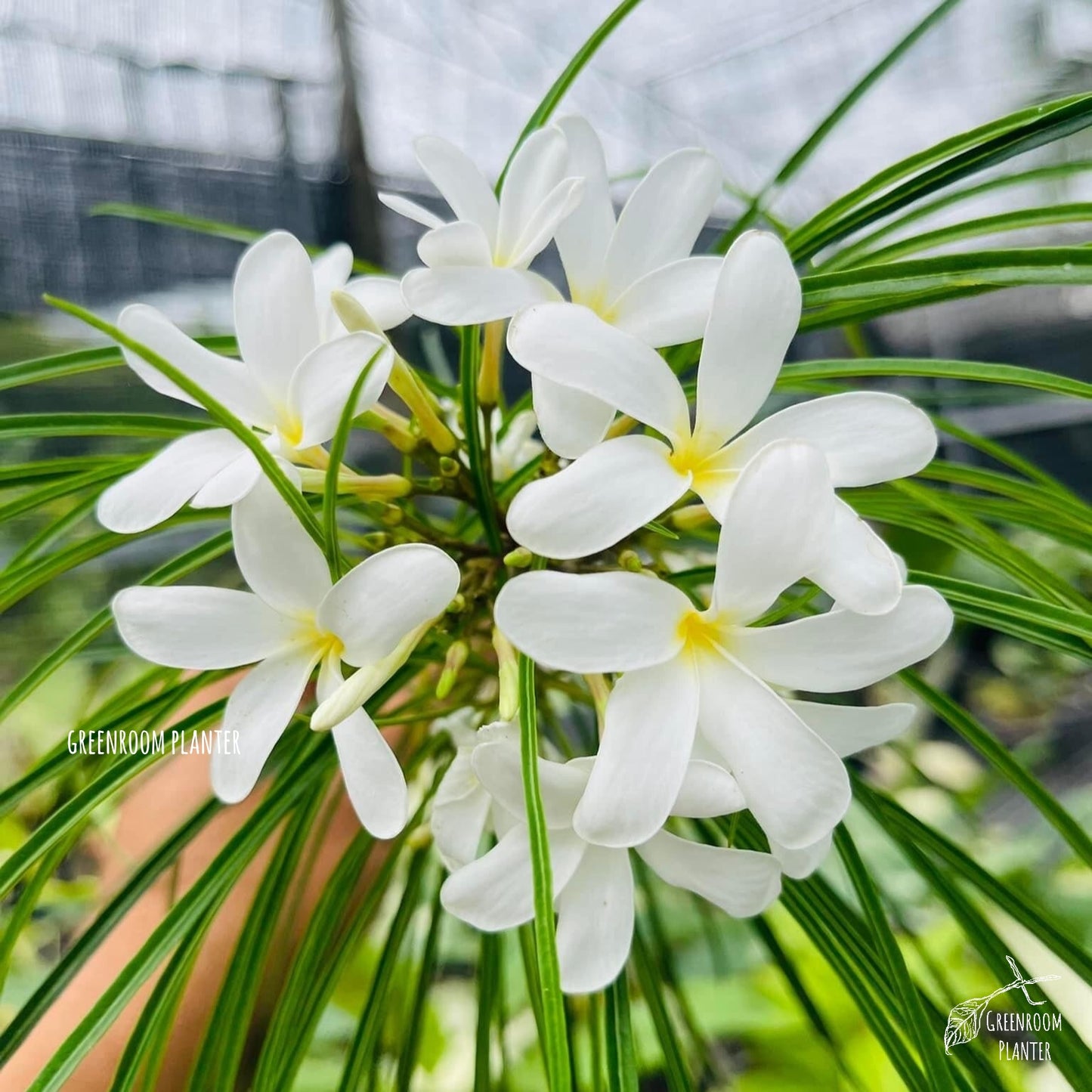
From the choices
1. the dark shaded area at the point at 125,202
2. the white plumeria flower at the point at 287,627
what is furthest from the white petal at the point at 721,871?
the dark shaded area at the point at 125,202

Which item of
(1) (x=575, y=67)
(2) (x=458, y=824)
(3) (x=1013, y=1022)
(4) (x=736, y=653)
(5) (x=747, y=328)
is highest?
(1) (x=575, y=67)

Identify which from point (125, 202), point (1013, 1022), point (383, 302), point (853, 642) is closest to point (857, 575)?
point (853, 642)

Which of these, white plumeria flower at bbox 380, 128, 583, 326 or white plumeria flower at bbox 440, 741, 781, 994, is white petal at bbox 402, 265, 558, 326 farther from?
white plumeria flower at bbox 440, 741, 781, 994

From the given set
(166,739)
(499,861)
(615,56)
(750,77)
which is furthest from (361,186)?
(499,861)

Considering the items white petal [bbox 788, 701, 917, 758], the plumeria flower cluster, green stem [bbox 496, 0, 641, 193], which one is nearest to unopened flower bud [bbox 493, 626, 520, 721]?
the plumeria flower cluster

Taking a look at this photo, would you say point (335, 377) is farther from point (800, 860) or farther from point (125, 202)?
point (125, 202)

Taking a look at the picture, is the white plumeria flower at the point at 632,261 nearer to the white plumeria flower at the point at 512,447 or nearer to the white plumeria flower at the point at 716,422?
the white plumeria flower at the point at 716,422
